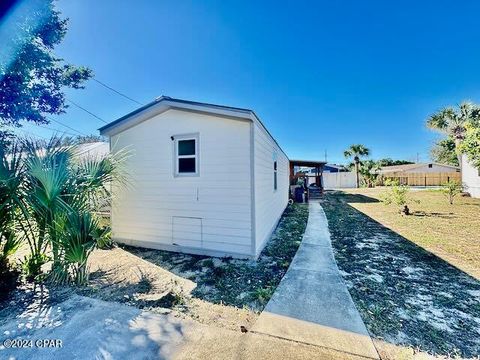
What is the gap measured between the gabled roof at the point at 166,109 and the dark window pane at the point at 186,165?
1.18 m

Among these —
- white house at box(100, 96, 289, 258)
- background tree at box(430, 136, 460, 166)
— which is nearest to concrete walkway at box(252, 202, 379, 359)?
white house at box(100, 96, 289, 258)

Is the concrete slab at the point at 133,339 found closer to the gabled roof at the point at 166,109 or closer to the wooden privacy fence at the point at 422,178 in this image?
the gabled roof at the point at 166,109

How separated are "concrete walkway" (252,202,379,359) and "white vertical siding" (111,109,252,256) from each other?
4.74 feet

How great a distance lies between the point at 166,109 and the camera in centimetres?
548

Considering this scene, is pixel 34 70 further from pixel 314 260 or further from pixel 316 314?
pixel 316 314

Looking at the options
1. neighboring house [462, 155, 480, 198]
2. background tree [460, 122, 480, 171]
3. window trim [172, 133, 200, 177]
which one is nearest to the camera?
window trim [172, 133, 200, 177]

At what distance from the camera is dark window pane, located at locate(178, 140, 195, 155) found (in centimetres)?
530

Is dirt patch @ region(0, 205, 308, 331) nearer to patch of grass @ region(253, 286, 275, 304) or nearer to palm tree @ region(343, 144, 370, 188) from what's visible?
patch of grass @ region(253, 286, 275, 304)

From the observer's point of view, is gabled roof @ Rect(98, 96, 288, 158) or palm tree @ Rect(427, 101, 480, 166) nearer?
gabled roof @ Rect(98, 96, 288, 158)

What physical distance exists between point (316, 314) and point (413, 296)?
65.3 inches

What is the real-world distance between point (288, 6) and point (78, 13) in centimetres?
666

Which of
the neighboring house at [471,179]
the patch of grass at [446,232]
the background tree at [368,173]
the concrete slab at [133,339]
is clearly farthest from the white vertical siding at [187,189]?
the background tree at [368,173]

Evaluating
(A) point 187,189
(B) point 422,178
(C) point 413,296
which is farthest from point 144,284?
(B) point 422,178

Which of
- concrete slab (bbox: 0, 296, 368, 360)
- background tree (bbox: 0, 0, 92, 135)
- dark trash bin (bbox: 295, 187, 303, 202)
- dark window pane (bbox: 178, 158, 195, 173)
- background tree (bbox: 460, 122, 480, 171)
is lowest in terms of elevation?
Result: concrete slab (bbox: 0, 296, 368, 360)
